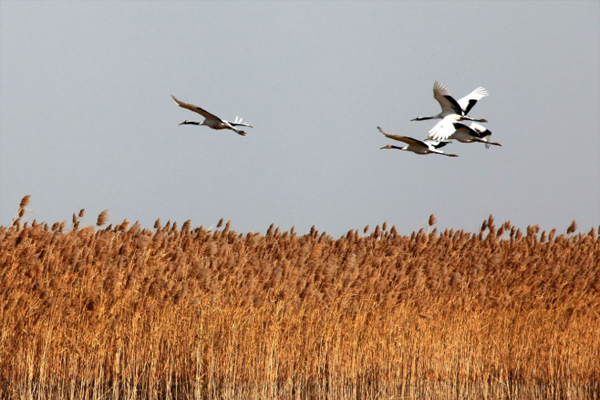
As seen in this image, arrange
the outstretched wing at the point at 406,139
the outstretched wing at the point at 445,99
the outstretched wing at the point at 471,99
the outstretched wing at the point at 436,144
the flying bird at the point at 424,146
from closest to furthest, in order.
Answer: the outstretched wing at the point at 406,139 → the flying bird at the point at 424,146 → the outstretched wing at the point at 445,99 → the outstretched wing at the point at 436,144 → the outstretched wing at the point at 471,99

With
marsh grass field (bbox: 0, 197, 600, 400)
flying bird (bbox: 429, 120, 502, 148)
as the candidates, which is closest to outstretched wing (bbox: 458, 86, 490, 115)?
flying bird (bbox: 429, 120, 502, 148)

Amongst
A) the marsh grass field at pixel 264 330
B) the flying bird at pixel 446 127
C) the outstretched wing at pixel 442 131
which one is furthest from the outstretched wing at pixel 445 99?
the marsh grass field at pixel 264 330

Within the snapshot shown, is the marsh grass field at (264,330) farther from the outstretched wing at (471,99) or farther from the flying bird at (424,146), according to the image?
the outstretched wing at (471,99)

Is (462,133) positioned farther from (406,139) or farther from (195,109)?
(195,109)

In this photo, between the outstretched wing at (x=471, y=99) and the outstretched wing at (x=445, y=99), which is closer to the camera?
the outstretched wing at (x=445, y=99)

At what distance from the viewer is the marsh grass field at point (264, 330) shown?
7.00 metres

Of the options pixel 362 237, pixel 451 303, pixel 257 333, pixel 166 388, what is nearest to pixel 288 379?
pixel 257 333

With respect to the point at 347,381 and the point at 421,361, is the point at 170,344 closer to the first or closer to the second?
the point at 347,381

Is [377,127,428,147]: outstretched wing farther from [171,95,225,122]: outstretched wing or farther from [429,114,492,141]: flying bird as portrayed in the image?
[171,95,225,122]: outstretched wing

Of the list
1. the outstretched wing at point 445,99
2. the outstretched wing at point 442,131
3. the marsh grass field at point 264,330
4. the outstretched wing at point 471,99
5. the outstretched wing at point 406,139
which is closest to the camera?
the marsh grass field at point 264,330

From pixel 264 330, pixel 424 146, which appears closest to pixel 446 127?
pixel 424 146

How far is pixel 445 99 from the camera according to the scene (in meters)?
11.3

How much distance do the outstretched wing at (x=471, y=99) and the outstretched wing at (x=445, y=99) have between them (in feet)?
3.47

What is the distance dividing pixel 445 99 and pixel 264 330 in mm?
5325
